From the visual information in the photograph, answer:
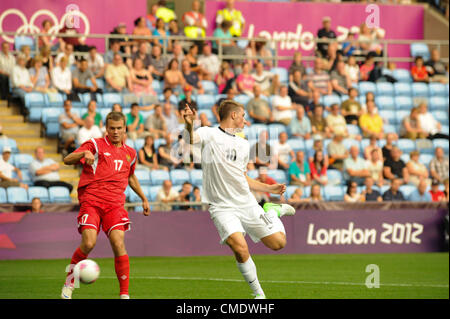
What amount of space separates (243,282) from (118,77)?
876 centimetres

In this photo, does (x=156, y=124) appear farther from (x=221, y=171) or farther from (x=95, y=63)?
(x=221, y=171)

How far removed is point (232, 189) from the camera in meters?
9.41

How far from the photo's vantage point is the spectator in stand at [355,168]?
2058cm

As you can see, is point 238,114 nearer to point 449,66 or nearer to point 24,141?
point 24,141

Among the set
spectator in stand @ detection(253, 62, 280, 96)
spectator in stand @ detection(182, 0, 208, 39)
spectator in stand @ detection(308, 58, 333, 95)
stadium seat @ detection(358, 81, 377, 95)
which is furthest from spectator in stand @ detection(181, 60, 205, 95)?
stadium seat @ detection(358, 81, 377, 95)

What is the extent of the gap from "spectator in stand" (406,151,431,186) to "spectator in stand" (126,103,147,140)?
253 inches

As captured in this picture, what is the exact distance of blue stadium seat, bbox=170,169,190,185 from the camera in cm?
1923

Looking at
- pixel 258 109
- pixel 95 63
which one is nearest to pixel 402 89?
pixel 258 109

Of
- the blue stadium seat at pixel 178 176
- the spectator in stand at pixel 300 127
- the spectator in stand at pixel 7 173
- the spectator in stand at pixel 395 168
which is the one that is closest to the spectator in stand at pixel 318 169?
the spectator in stand at pixel 300 127

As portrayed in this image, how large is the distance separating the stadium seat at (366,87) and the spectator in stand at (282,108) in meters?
2.80

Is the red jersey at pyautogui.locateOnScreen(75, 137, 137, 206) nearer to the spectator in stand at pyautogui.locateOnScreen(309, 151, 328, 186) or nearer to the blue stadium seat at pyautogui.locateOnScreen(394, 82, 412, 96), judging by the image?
the spectator in stand at pyautogui.locateOnScreen(309, 151, 328, 186)

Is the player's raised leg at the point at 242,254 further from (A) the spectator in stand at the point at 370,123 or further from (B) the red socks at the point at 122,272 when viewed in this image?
(A) the spectator in stand at the point at 370,123

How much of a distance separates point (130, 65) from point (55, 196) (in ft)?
13.3

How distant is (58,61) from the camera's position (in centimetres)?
1972
